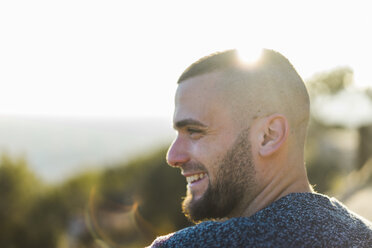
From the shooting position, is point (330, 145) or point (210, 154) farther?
point (330, 145)

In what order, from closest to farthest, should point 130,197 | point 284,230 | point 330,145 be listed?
1. point 284,230
2. point 130,197
3. point 330,145

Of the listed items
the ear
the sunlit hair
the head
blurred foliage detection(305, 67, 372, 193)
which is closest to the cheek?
the head

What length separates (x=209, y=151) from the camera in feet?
7.79

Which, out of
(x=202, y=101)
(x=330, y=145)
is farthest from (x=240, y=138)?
(x=330, y=145)

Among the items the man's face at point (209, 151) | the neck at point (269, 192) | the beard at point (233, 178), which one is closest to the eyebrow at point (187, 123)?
the man's face at point (209, 151)

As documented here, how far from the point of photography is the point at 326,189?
24.3 m

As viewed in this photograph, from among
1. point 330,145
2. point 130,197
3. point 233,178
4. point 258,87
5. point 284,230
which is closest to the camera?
point 284,230

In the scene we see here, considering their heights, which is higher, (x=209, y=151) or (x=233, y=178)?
(x=209, y=151)

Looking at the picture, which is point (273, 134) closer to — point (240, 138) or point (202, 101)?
point (240, 138)

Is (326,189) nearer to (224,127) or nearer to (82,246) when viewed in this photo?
(82,246)

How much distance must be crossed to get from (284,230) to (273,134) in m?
0.68

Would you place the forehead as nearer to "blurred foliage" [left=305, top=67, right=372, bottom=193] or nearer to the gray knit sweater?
the gray knit sweater

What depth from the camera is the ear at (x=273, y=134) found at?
90.9 inches

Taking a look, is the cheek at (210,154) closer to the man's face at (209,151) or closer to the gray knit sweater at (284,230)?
the man's face at (209,151)
